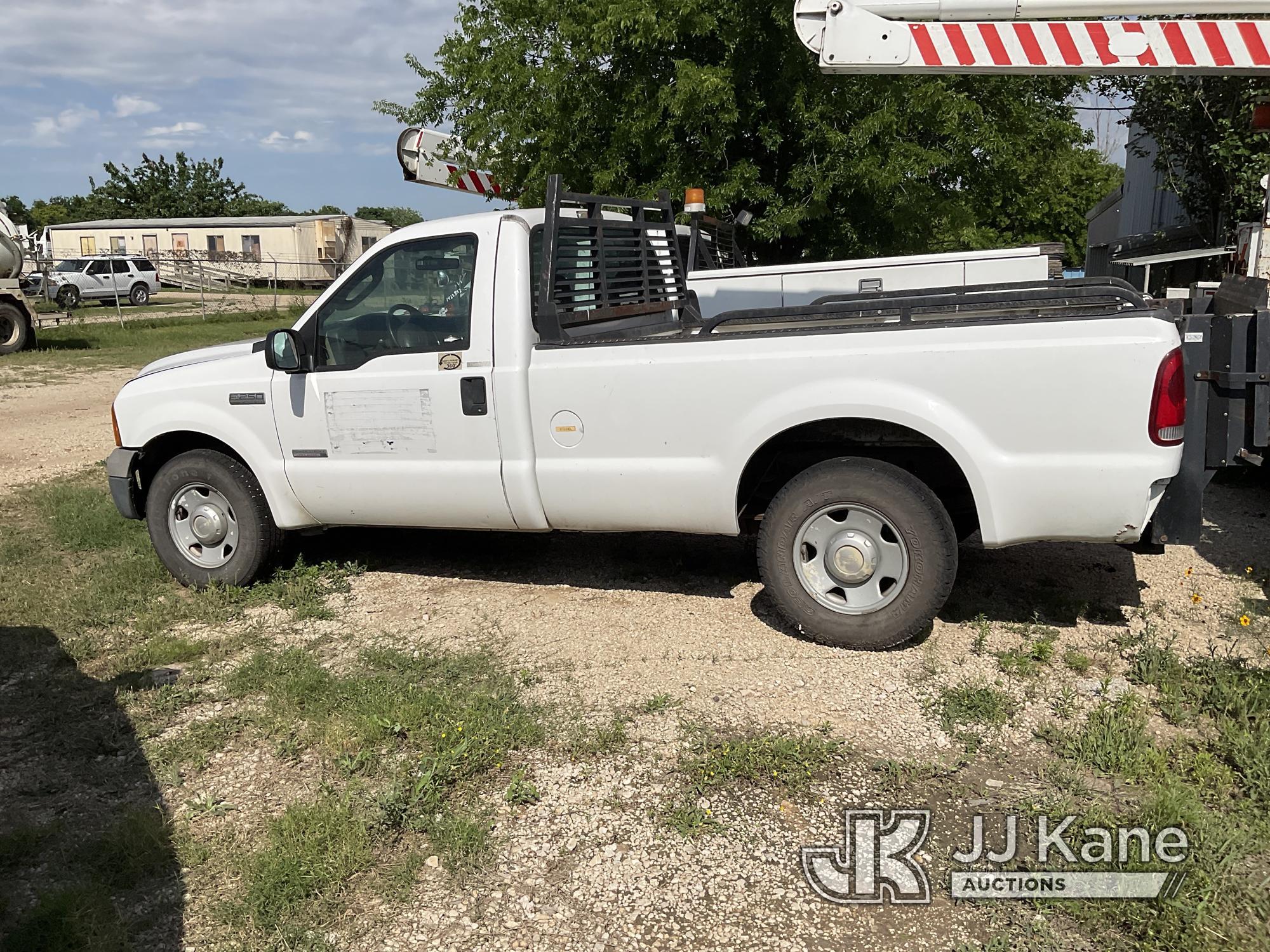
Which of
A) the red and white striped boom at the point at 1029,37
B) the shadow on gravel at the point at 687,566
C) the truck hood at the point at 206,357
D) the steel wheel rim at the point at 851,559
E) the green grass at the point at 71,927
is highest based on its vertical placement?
the red and white striped boom at the point at 1029,37

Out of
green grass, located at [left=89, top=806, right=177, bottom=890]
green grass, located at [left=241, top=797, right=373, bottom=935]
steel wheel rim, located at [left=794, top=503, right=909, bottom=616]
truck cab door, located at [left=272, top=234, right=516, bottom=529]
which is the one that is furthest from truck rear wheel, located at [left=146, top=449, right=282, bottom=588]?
steel wheel rim, located at [left=794, top=503, right=909, bottom=616]

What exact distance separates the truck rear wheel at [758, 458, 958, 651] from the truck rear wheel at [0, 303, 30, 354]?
20.4 m

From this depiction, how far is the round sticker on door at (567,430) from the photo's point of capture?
4.98m

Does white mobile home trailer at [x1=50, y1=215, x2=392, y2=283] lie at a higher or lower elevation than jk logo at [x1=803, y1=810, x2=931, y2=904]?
higher

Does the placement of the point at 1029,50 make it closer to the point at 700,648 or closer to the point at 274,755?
the point at 700,648

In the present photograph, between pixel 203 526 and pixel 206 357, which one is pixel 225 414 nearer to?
pixel 206 357

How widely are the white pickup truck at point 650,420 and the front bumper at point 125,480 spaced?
0.05 ft

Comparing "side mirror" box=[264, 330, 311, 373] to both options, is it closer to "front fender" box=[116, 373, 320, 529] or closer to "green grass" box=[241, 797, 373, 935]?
"front fender" box=[116, 373, 320, 529]

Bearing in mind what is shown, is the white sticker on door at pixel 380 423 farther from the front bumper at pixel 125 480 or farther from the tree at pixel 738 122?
the tree at pixel 738 122

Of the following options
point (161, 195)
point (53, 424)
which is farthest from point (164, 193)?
point (53, 424)

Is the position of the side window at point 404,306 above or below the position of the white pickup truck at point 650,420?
above

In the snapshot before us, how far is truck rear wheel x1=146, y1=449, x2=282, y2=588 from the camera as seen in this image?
577cm

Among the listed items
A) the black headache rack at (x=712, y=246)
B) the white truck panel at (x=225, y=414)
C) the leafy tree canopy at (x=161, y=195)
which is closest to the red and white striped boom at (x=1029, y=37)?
the black headache rack at (x=712, y=246)

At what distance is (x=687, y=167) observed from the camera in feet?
38.4
